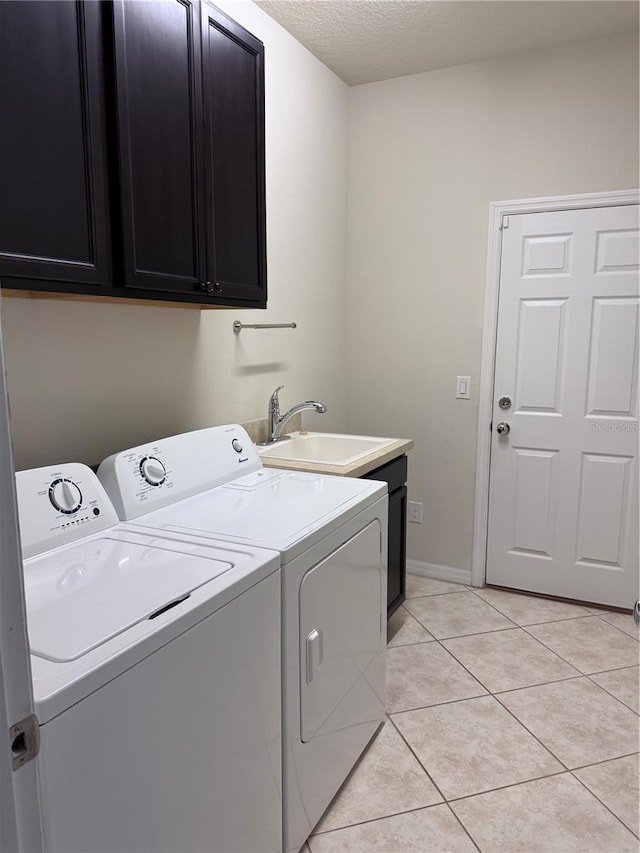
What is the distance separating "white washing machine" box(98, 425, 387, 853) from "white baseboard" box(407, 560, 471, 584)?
1.36 metres

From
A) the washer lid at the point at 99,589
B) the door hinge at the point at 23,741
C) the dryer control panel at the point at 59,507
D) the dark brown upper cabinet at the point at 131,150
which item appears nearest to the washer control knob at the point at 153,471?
the dryer control panel at the point at 59,507

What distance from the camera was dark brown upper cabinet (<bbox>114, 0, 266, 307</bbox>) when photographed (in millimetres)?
1500

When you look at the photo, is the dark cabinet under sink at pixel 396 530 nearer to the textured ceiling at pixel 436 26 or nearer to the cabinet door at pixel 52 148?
the cabinet door at pixel 52 148

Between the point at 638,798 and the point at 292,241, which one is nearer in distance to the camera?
the point at 638,798

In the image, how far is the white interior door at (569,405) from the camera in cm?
289

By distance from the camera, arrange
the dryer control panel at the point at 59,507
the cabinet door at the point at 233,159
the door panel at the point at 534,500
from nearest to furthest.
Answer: the dryer control panel at the point at 59,507 < the cabinet door at the point at 233,159 < the door panel at the point at 534,500

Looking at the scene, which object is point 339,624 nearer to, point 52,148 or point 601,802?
point 601,802

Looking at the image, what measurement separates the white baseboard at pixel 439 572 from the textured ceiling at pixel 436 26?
8.74 ft

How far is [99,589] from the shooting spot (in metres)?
1.19

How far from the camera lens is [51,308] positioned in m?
1.69

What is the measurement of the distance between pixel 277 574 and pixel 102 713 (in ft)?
1.73

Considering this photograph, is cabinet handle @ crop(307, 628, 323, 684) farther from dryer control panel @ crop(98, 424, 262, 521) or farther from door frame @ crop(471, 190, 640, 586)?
door frame @ crop(471, 190, 640, 586)

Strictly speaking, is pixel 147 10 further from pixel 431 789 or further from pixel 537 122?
pixel 431 789

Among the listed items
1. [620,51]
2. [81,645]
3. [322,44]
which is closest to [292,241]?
[322,44]
